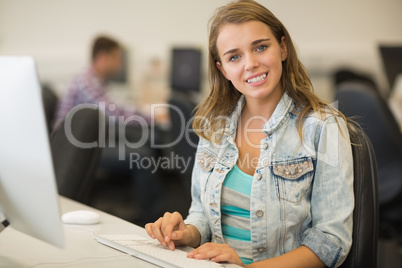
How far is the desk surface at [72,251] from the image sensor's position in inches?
37.9

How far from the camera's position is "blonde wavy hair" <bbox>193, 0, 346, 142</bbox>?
119cm

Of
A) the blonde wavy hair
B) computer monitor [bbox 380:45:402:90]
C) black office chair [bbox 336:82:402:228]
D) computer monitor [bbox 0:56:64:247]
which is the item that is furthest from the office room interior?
computer monitor [bbox 0:56:64:247]

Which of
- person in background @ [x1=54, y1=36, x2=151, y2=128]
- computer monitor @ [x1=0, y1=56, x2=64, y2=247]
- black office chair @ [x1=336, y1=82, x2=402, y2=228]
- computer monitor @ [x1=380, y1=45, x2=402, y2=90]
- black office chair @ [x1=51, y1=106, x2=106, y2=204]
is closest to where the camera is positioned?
computer monitor @ [x1=0, y1=56, x2=64, y2=247]

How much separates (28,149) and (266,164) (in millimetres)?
579

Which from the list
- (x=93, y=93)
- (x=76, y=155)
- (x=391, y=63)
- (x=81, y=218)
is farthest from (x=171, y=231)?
(x=391, y=63)

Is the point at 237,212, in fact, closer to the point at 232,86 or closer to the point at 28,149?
the point at 232,86

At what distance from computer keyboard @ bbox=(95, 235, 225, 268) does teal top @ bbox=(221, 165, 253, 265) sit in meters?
0.20

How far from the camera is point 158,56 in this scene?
445 cm

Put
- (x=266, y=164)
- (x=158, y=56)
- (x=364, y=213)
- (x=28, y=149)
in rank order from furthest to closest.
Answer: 1. (x=158, y=56)
2. (x=266, y=164)
3. (x=364, y=213)
4. (x=28, y=149)

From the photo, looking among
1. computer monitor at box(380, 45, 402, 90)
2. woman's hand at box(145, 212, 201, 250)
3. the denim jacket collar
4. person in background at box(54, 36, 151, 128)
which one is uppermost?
the denim jacket collar

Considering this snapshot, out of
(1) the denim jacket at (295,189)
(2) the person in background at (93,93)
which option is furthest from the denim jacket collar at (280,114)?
(2) the person in background at (93,93)

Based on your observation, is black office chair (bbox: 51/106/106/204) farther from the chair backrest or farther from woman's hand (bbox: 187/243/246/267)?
the chair backrest

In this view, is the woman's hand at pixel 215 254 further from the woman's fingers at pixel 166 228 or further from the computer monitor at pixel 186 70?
the computer monitor at pixel 186 70

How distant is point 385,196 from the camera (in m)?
1.98
